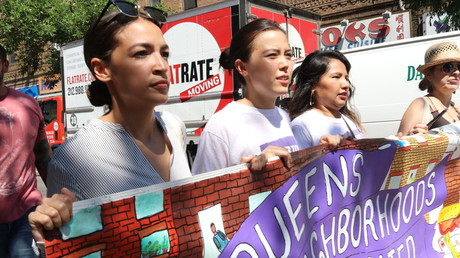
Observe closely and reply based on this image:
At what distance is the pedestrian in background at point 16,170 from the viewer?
261 centimetres

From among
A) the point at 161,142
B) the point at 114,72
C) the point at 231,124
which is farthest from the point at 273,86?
the point at 114,72

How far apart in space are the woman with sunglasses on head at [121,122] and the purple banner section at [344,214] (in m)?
0.43

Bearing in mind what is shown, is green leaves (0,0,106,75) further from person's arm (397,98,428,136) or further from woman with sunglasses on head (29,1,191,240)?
woman with sunglasses on head (29,1,191,240)

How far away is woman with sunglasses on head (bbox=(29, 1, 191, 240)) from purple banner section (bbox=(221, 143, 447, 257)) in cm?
43

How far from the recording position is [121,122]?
5.86 feet

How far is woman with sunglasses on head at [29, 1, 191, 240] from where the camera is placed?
5.28 feet

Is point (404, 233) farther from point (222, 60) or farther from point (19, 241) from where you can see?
point (19, 241)

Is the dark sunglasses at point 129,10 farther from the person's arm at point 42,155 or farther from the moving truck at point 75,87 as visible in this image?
the moving truck at point 75,87

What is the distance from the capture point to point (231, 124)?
2.43m

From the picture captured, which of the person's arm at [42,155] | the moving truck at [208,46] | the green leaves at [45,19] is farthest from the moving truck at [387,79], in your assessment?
the green leaves at [45,19]

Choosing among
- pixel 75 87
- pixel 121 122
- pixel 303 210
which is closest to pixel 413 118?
pixel 303 210

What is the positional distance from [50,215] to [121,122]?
1.99 feet

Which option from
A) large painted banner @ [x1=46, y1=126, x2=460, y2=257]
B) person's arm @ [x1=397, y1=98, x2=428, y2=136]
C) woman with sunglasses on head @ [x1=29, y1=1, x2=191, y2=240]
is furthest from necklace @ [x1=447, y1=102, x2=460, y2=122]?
woman with sunglasses on head @ [x1=29, y1=1, x2=191, y2=240]

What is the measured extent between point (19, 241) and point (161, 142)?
4.06ft
